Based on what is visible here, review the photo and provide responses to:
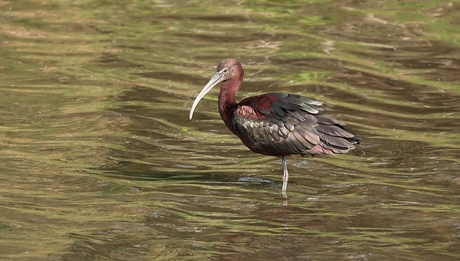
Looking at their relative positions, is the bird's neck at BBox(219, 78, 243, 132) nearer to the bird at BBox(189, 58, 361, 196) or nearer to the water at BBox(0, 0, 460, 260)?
the bird at BBox(189, 58, 361, 196)

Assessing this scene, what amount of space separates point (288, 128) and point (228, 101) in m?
0.91

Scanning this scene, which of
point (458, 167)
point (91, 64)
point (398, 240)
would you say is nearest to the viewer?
point (398, 240)

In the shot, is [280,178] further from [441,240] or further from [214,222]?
[441,240]

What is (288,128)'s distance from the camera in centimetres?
1073

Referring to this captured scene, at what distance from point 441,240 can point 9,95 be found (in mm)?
7434

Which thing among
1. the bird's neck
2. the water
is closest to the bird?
the bird's neck

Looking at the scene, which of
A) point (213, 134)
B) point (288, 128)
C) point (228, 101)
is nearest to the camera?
point (288, 128)

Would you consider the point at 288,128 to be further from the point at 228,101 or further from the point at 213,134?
the point at 213,134

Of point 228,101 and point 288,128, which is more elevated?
point 228,101

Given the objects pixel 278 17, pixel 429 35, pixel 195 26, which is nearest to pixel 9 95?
pixel 195 26

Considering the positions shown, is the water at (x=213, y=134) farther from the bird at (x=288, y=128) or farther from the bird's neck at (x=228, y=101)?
the bird's neck at (x=228, y=101)

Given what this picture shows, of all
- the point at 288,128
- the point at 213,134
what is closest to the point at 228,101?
the point at 288,128

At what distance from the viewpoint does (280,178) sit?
11.3 metres

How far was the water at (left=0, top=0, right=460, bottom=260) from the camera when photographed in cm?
890
